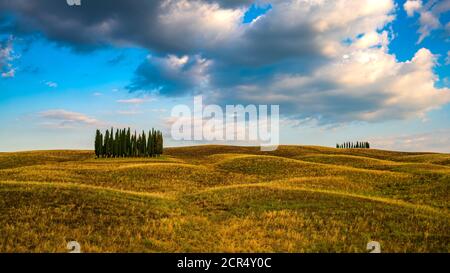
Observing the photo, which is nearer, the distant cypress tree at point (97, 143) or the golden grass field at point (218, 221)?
the golden grass field at point (218, 221)

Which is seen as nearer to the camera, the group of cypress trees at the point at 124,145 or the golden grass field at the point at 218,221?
the golden grass field at the point at 218,221

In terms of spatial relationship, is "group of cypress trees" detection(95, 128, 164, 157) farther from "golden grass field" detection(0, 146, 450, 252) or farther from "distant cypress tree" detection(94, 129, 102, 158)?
"golden grass field" detection(0, 146, 450, 252)

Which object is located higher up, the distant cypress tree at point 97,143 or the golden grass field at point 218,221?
the distant cypress tree at point 97,143

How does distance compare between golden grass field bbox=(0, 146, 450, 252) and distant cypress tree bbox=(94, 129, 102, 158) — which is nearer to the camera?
golden grass field bbox=(0, 146, 450, 252)

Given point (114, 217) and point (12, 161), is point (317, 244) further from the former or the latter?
point (12, 161)

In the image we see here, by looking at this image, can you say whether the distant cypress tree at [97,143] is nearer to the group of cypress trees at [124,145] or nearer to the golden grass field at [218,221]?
the group of cypress trees at [124,145]

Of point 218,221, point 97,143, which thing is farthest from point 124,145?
point 218,221

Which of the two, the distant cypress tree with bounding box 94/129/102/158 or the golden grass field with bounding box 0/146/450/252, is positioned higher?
the distant cypress tree with bounding box 94/129/102/158

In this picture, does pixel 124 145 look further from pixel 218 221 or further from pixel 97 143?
pixel 218 221

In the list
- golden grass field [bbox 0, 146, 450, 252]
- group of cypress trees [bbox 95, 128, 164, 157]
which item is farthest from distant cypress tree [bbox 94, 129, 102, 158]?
golden grass field [bbox 0, 146, 450, 252]

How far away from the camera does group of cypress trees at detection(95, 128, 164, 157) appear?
100m

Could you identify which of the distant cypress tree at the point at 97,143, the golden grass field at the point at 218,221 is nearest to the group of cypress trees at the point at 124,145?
the distant cypress tree at the point at 97,143

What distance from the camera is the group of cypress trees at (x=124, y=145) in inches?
3954
